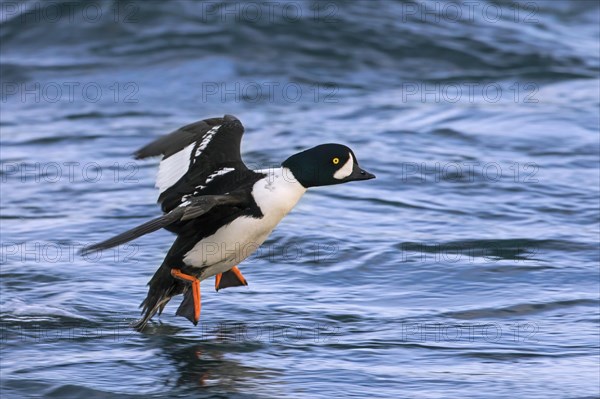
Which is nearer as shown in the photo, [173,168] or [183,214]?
[183,214]

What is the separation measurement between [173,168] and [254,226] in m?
0.92

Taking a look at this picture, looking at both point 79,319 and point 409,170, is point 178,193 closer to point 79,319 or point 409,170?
point 79,319

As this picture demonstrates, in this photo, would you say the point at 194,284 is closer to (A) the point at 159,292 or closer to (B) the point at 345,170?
(A) the point at 159,292

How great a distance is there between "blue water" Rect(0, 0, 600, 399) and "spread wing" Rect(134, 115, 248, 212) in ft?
2.98

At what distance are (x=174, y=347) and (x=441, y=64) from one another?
940cm

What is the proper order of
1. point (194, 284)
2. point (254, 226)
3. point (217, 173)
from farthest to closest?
point (217, 173) < point (194, 284) < point (254, 226)

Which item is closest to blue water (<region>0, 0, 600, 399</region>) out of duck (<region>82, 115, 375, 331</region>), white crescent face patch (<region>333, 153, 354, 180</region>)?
duck (<region>82, 115, 375, 331</region>)

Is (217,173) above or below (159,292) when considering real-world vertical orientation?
above

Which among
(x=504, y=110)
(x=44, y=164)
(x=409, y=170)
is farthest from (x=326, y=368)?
(x=504, y=110)

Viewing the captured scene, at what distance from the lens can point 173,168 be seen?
304 inches

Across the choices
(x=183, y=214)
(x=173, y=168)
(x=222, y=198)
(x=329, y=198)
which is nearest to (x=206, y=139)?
(x=173, y=168)

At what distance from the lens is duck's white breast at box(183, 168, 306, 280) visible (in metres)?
7.08

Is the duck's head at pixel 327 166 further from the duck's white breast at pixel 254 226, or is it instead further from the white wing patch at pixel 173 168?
the white wing patch at pixel 173 168

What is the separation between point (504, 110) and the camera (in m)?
13.5
